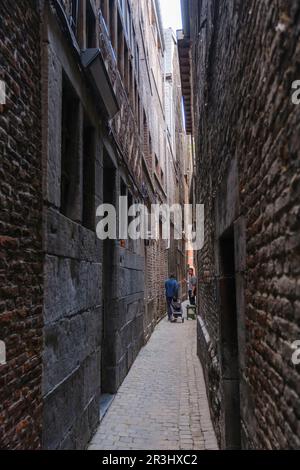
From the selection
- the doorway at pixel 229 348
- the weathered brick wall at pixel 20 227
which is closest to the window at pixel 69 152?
the weathered brick wall at pixel 20 227

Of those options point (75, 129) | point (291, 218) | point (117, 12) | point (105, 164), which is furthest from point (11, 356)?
point (117, 12)

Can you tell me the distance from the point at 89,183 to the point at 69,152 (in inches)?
30.7

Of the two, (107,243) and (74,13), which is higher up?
(74,13)

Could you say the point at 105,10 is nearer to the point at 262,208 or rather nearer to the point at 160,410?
the point at 262,208

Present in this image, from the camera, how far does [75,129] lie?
4.61 metres

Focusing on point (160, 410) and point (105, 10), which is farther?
point (105, 10)

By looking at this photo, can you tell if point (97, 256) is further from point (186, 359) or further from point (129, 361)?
point (186, 359)

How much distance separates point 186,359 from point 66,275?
601 centimetres

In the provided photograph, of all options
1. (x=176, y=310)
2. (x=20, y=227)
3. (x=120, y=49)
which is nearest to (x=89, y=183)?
(x=20, y=227)

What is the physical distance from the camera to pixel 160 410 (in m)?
5.89

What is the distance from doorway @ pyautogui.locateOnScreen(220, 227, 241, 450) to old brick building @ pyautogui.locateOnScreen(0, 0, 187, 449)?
4.67 feet

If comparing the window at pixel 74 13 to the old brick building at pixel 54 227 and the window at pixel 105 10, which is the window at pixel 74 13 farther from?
the window at pixel 105 10

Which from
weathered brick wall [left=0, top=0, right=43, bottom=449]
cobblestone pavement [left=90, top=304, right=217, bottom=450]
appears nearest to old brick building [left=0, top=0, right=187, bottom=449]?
weathered brick wall [left=0, top=0, right=43, bottom=449]

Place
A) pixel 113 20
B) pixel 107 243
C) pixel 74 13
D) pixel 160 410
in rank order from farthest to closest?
1. pixel 113 20
2. pixel 107 243
3. pixel 160 410
4. pixel 74 13
